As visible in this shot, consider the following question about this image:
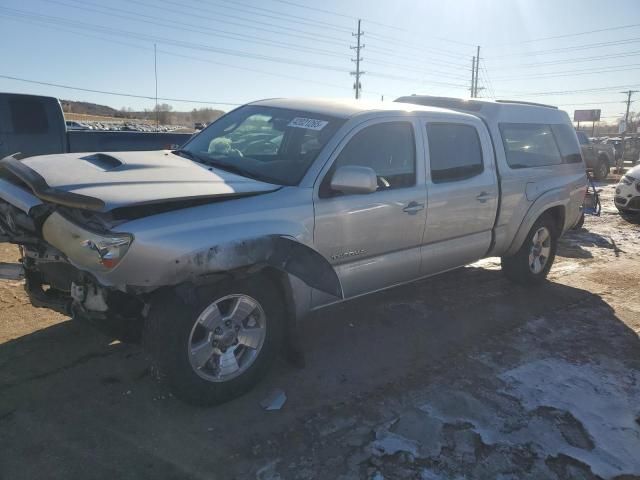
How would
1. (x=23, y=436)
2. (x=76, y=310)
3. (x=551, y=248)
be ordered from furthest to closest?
(x=551, y=248) < (x=76, y=310) < (x=23, y=436)

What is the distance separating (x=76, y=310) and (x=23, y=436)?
72 cm

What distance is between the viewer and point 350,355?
398 centimetres

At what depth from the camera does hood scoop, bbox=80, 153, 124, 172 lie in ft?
A: 11.2

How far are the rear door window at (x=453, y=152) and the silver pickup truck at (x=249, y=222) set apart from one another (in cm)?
2

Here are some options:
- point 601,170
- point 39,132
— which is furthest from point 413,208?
point 601,170

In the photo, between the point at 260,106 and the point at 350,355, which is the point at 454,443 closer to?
the point at 350,355

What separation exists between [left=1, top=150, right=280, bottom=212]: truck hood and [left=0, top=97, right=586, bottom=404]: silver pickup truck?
0.04 feet

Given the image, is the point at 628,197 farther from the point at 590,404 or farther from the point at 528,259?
the point at 590,404

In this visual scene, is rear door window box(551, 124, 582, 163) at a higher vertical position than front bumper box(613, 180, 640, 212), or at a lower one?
higher

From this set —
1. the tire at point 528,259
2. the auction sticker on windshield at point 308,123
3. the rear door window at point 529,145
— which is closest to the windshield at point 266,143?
the auction sticker on windshield at point 308,123

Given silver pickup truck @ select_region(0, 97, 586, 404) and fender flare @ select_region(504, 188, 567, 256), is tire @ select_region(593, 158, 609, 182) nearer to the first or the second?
fender flare @ select_region(504, 188, 567, 256)

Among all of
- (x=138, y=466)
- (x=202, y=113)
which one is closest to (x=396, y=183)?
(x=138, y=466)

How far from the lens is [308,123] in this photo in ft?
12.8

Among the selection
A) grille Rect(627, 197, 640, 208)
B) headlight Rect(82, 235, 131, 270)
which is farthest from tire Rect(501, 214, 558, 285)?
grille Rect(627, 197, 640, 208)
